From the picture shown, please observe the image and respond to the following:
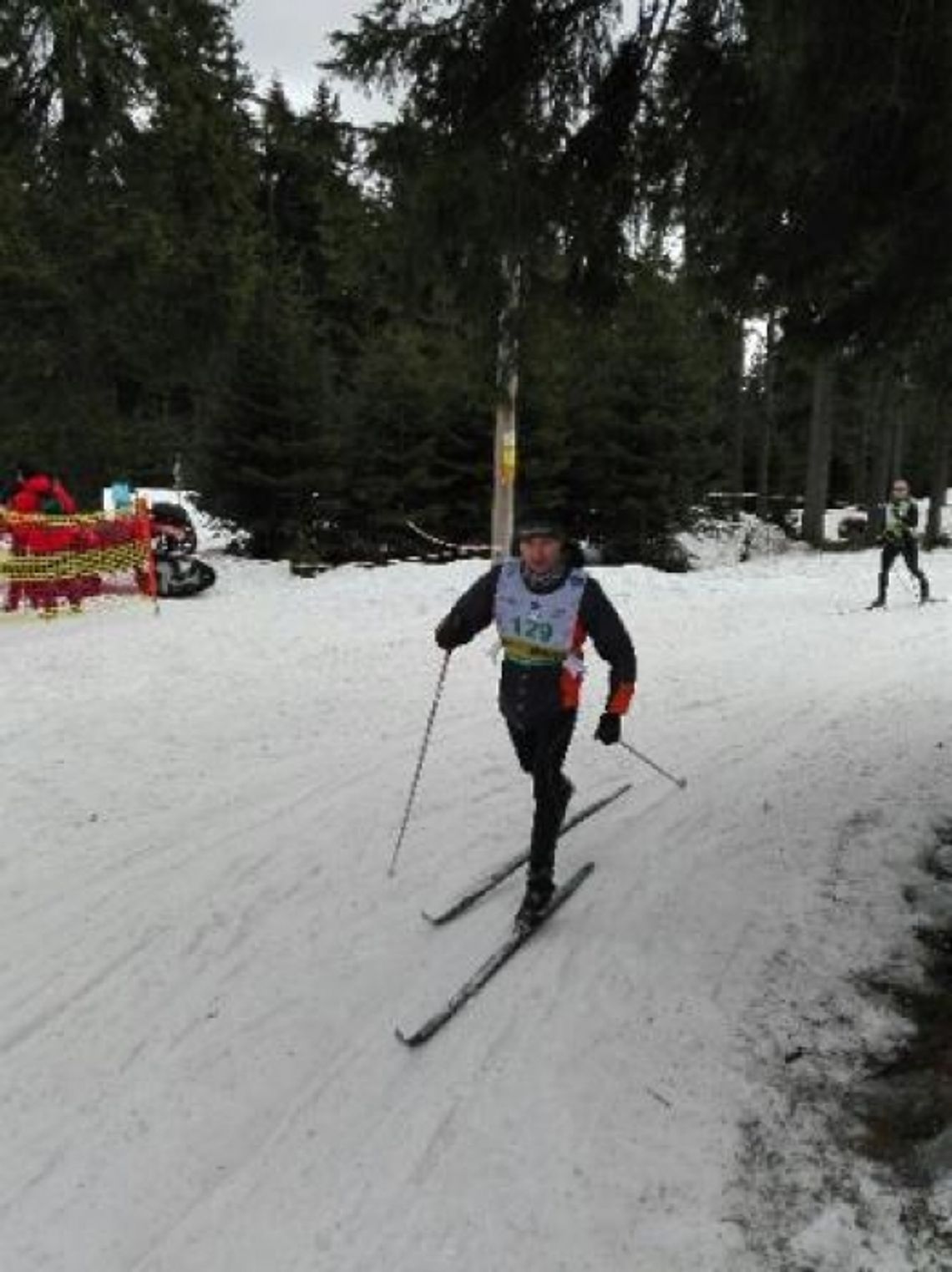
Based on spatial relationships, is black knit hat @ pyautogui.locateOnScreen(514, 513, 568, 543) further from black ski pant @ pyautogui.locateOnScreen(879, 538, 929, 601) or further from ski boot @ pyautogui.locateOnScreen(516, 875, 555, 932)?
black ski pant @ pyautogui.locateOnScreen(879, 538, 929, 601)

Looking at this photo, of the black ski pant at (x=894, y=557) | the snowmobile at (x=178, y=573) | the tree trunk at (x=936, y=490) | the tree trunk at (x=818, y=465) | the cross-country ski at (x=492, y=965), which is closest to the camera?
the cross-country ski at (x=492, y=965)

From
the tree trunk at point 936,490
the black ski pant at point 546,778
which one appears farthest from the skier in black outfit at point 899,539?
→ the tree trunk at point 936,490

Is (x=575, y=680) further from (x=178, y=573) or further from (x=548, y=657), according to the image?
(x=178, y=573)

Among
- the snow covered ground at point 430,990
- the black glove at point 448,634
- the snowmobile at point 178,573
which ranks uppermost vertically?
the black glove at point 448,634

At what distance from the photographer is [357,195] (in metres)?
5.44

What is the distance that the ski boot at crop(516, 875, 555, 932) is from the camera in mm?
5957

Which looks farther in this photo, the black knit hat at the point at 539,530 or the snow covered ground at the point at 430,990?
the black knit hat at the point at 539,530

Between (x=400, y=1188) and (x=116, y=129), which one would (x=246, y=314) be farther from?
(x=400, y=1188)

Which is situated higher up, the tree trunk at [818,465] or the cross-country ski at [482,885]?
the tree trunk at [818,465]

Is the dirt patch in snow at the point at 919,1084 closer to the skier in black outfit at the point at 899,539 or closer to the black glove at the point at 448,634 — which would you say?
the black glove at the point at 448,634

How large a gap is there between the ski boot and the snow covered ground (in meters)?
0.13

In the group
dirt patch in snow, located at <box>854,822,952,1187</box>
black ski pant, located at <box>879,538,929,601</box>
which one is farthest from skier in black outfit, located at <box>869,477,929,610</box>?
dirt patch in snow, located at <box>854,822,952,1187</box>

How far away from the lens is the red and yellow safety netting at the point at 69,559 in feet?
50.0

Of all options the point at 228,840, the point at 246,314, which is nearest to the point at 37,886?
the point at 228,840
